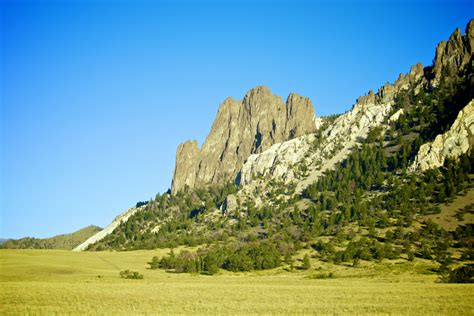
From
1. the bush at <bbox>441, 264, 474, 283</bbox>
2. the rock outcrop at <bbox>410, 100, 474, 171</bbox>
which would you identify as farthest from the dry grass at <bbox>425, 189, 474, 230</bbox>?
the bush at <bbox>441, 264, 474, 283</bbox>

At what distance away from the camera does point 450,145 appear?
167750 millimetres

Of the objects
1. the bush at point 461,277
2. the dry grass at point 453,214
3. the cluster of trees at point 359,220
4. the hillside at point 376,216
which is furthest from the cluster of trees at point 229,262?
the bush at point 461,277

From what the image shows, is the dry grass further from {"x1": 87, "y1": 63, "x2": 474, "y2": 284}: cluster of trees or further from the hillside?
{"x1": 87, "y1": 63, "x2": 474, "y2": 284}: cluster of trees

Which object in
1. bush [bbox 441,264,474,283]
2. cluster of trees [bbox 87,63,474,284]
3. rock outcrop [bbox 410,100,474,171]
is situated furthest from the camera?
rock outcrop [bbox 410,100,474,171]

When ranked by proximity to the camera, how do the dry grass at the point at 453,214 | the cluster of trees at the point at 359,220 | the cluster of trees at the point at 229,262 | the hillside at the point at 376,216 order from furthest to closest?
the dry grass at the point at 453,214, the cluster of trees at the point at 359,220, the hillside at the point at 376,216, the cluster of trees at the point at 229,262

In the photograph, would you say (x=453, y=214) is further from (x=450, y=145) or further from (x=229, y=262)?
(x=229, y=262)

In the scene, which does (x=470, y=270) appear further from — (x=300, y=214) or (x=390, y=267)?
(x=300, y=214)

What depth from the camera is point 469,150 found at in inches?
6407

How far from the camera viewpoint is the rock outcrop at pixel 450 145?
16562cm

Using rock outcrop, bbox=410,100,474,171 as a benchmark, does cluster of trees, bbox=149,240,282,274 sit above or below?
below

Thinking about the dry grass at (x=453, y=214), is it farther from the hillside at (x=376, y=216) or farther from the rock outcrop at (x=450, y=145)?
the rock outcrop at (x=450, y=145)

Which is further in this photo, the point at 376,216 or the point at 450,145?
the point at 450,145

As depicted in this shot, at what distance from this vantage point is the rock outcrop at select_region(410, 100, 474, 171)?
→ 166 meters

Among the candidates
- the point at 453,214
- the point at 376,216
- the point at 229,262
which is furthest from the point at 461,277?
the point at 376,216
